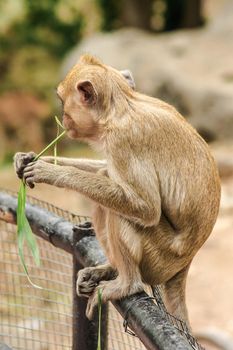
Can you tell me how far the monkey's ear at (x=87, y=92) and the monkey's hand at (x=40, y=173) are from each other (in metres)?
0.36

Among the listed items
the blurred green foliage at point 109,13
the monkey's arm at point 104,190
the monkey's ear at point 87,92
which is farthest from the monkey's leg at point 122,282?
the blurred green foliage at point 109,13

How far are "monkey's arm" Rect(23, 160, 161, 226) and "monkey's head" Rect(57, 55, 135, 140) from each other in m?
0.23

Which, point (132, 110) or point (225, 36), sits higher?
point (132, 110)

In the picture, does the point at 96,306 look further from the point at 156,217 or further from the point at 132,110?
the point at 132,110

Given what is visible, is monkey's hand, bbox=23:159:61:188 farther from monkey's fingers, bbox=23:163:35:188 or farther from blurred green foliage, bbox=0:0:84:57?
blurred green foliage, bbox=0:0:84:57

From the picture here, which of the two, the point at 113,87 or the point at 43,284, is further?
the point at 43,284

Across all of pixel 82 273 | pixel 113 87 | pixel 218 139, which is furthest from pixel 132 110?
pixel 218 139

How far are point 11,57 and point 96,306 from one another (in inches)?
710

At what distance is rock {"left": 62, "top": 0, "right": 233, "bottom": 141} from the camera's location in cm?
1400

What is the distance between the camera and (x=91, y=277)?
368 cm

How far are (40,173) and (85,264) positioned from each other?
1.64 ft

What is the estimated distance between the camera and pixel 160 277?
3.76m

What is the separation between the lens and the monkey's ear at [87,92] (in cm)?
371

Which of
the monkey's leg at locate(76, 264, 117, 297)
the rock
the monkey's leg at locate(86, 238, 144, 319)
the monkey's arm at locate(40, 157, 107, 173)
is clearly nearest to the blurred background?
the rock
